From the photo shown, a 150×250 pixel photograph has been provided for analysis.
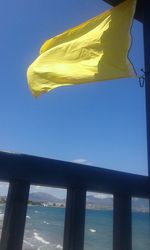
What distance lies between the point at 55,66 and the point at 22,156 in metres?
1.72

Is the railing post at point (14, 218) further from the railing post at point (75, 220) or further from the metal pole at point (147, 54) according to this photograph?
the metal pole at point (147, 54)

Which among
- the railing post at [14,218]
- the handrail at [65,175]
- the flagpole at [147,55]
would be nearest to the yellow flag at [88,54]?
the flagpole at [147,55]

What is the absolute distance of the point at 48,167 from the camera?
1.22 m

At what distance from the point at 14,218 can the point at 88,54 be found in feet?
6.63

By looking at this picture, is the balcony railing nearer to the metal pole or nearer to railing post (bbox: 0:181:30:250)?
railing post (bbox: 0:181:30:250)

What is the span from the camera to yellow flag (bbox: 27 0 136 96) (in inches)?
97.8

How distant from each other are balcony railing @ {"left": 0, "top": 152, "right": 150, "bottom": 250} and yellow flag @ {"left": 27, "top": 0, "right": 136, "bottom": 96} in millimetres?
1186

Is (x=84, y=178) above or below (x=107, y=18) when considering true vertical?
below

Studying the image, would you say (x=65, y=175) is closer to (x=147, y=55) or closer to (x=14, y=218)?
(x=14, y=218)

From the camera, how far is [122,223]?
4.69 ft

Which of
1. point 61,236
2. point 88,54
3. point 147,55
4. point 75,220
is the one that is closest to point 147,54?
point 147,55

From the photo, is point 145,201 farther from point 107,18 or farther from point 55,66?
point 107,18

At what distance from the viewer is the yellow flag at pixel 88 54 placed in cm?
248

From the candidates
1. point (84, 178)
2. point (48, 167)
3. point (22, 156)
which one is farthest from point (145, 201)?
point (22, 156)
